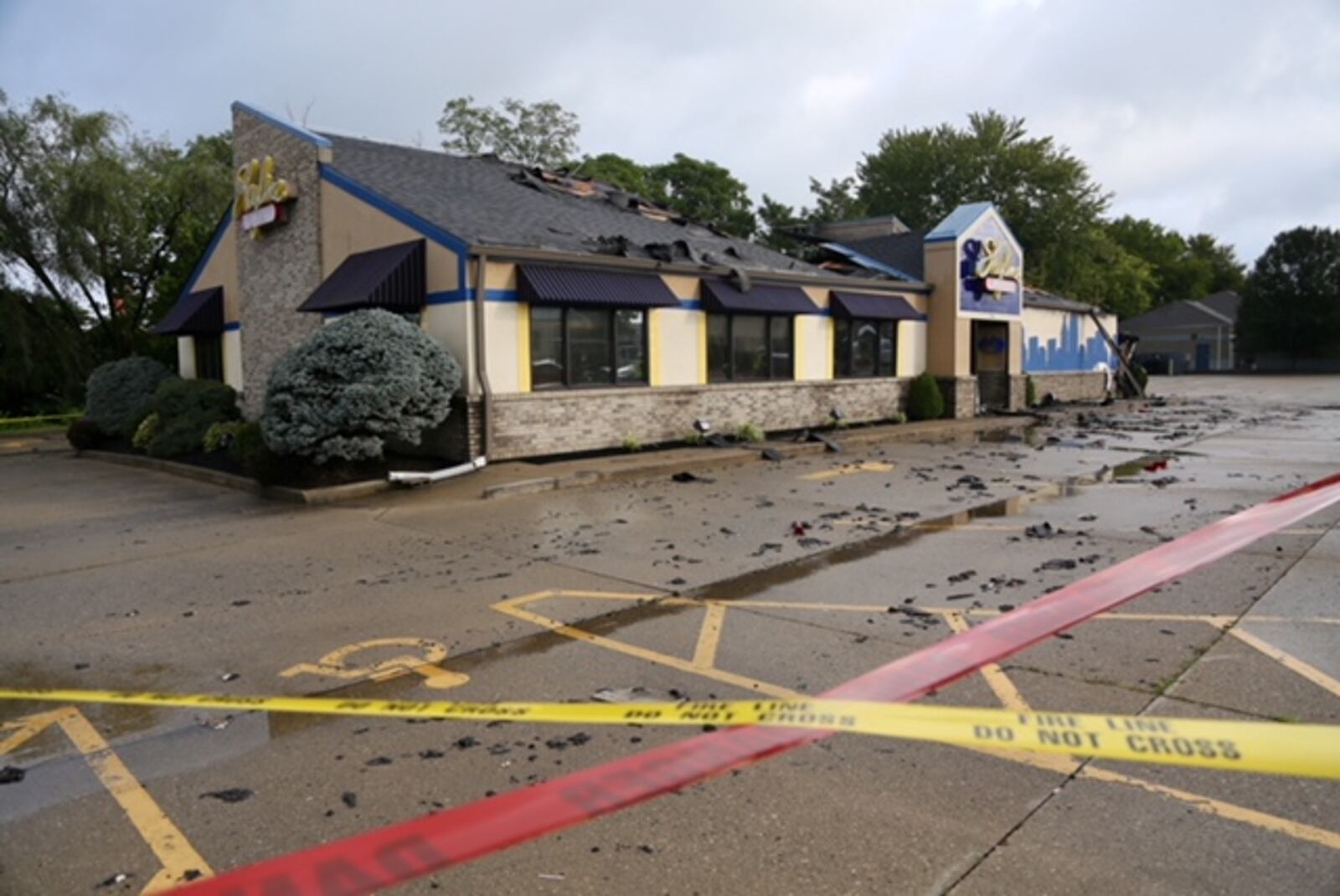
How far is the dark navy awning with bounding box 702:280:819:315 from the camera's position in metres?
17.6

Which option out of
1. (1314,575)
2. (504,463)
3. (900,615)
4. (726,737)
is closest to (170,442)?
(504,463)

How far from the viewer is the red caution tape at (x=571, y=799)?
254 centimetres

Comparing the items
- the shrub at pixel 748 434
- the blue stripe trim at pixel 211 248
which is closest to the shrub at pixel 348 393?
the shrub at pixel 748 434

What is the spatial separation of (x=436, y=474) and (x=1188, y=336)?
81692mm

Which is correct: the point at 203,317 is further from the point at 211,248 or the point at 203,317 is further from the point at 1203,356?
the point at 1203,356

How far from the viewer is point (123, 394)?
19.6m

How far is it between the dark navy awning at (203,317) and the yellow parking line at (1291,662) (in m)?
23.3

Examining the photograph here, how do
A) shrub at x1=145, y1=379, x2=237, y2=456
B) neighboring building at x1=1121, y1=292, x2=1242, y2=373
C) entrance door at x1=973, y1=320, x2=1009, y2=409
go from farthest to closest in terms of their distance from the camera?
neighboring building at x1=1121, y1=292, x2=1242, y2=373 < entrance door at x1=973, y1=320, x2=1009, y2=409 < shrub at x1=145, y1=379, x2=237, y2=456

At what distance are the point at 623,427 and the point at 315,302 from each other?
6020 millimetres

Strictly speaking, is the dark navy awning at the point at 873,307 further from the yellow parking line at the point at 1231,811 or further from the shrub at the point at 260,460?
the yellow parking line at the point at 1231,811

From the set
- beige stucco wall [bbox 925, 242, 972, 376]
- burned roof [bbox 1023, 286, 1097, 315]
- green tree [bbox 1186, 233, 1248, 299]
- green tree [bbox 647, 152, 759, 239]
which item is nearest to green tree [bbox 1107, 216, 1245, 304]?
green tree [bbox 1186, 233, 1248, 299]

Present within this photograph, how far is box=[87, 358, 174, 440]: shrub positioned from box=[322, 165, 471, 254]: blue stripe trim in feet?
21.6

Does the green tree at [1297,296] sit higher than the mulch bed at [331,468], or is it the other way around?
the green tree at [1297,296]

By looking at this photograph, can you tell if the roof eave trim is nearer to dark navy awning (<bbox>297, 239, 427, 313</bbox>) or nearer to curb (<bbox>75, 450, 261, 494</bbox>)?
dark navy awning (<bbox>297, 239, 427, 313</bbox>)
